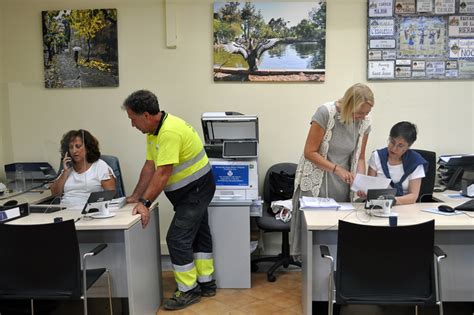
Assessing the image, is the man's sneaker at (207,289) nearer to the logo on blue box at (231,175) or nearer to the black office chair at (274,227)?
the black office chair at (274,227)

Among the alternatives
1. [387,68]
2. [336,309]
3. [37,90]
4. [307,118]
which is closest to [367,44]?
[387,68]

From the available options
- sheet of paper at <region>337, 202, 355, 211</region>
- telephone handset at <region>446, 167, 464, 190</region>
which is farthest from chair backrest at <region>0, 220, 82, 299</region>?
telephone handset at <region>446, 167, 464, 190</region>

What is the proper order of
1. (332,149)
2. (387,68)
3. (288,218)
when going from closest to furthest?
(332,149) < (288,218) < (387,68)

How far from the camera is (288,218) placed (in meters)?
3.50

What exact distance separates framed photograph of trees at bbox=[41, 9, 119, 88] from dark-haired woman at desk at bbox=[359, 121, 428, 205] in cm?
249

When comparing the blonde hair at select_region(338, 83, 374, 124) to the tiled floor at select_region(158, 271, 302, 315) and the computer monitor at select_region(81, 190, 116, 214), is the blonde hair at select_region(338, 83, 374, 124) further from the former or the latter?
the computer monitor at select_region(81, 190, 116, 214)

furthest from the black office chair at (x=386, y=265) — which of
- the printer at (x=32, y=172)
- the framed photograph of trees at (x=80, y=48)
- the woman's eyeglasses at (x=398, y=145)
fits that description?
the framed photograph of trees at (x=80, y=48)

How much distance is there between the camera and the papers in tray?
268 centimetres

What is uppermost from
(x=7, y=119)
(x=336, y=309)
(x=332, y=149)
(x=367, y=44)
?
(x=367, y=44)

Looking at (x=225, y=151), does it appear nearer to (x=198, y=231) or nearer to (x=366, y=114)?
(x=198, y=231)

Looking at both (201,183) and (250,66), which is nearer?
(201,183)

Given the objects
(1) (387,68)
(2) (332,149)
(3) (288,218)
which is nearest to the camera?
(2) (332,149)

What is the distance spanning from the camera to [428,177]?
10.3 ft

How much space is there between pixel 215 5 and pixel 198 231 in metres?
2.04
